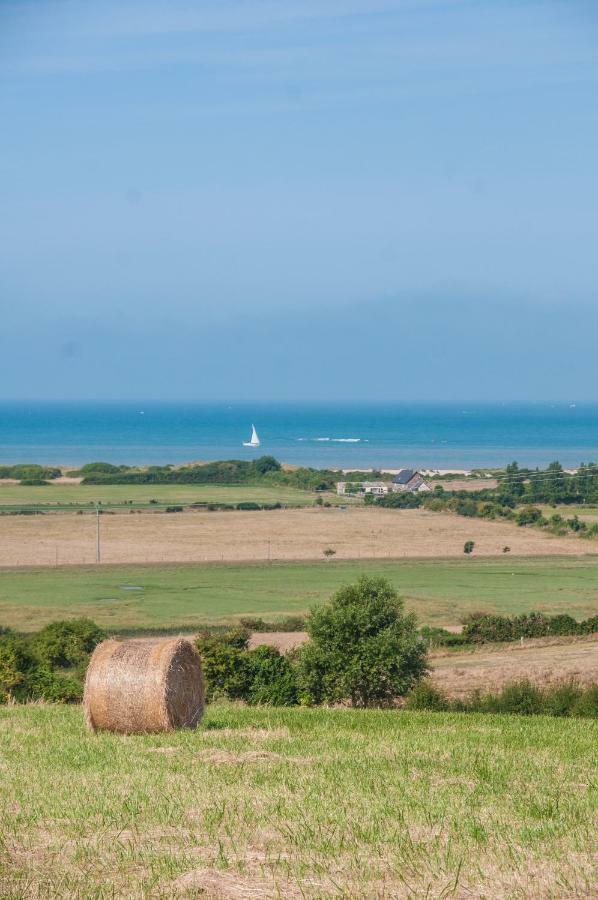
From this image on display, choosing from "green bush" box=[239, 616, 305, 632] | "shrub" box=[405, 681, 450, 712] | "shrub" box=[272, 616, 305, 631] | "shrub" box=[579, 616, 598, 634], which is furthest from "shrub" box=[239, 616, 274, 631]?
"shrub" box=[405, 681, 450, 712]

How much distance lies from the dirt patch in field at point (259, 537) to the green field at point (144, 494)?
10935mm

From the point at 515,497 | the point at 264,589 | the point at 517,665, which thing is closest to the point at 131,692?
the point at 517,665

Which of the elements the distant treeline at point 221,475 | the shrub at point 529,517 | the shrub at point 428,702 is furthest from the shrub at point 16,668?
the distant treeline at point 221,475

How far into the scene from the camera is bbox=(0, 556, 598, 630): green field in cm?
5156

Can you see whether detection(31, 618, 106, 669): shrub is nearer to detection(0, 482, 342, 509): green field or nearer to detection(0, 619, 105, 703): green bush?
detection(0, 619, 105, 703): green bush

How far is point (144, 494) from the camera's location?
4493 inches

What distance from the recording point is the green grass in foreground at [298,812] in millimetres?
7492

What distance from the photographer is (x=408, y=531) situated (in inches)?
3393

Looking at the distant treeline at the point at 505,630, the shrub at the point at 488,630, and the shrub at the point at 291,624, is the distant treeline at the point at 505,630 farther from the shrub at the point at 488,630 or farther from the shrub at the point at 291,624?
the shrub at the point at 291,624

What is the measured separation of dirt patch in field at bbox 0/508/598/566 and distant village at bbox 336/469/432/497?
13814 mm

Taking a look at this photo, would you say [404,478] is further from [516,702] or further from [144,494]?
[516,702]

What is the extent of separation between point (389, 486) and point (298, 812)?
348 ft

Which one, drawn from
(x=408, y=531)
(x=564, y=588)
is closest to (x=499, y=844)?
(x=564, y=588)

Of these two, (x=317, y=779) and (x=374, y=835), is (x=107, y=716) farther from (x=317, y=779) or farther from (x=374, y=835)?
(x=374, y=835)
